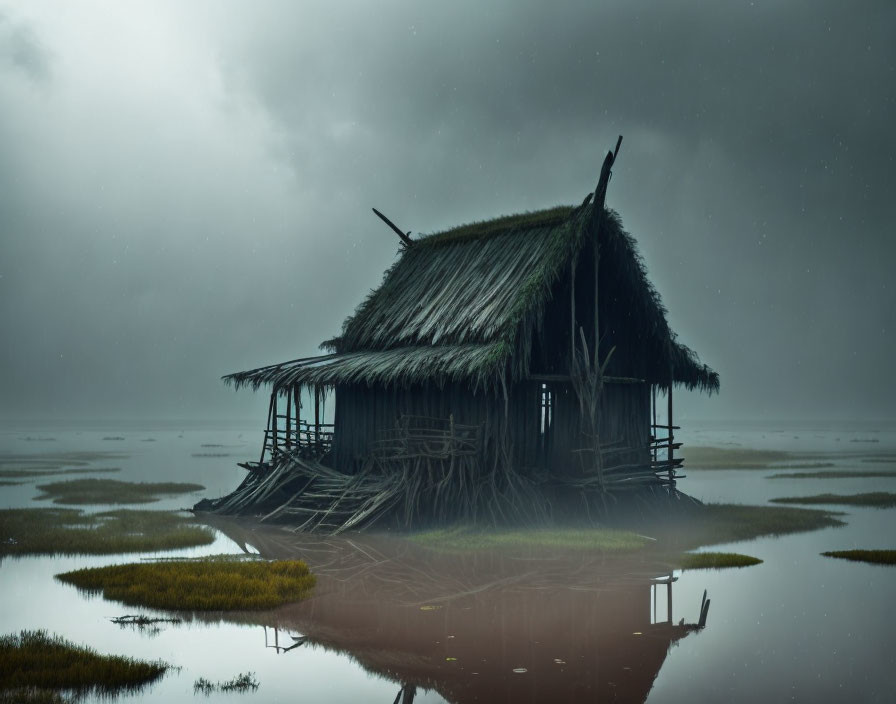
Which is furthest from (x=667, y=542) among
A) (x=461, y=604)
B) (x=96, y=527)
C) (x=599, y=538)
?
(x=96, y=527)

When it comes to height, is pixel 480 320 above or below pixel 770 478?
above

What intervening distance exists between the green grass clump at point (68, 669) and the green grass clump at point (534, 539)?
818cm

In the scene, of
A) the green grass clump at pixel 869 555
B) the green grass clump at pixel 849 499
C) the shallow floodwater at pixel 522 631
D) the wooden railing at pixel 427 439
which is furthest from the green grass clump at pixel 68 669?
the green grass clump at pixel 849 499

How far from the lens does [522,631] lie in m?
9.62

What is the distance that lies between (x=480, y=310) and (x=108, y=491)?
16.5m

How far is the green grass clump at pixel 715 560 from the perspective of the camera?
1384 cm

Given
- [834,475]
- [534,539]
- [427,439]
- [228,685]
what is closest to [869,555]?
[534,539]

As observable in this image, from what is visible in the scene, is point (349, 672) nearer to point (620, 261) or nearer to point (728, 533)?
point (728, 533)

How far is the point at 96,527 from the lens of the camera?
1912 cm

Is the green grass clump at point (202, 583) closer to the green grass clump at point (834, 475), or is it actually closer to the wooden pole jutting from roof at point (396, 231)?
the wooden pole jutting from roof at point (396, 231)

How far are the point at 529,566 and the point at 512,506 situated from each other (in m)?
3.62

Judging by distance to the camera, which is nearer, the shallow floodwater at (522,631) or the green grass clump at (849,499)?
the shallow floodwater at (522,631)

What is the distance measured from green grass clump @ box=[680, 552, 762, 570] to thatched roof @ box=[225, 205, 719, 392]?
202 inches

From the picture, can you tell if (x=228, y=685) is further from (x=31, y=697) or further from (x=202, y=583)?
(x=202, y=583)
